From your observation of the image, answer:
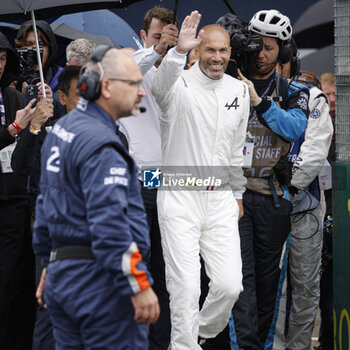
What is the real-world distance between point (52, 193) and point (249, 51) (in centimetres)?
275

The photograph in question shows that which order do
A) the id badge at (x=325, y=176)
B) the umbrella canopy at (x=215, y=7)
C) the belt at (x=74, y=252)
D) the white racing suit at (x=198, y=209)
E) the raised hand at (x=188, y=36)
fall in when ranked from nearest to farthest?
the belt at (x=74, y=252) < the raised hand at (x=188, y=36) < the white racing suit at (x=198, y=209) < the umbrella canopy at (x=215, y=7) < the id badge at (x=325, y=176)

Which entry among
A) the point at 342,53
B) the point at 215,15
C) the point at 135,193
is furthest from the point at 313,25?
the point at 135,193

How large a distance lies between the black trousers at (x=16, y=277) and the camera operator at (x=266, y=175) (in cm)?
163

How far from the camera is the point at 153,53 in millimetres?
5629

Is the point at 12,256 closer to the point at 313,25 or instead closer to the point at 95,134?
the point at 95,134

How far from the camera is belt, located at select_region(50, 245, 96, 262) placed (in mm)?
3715

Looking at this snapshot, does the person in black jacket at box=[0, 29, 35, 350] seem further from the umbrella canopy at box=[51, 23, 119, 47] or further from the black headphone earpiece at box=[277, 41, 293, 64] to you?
the umbrella canopy at box=[51, 23, 119, 47]

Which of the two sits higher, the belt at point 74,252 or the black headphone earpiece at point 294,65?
the black headphone earpiece at point 294,65

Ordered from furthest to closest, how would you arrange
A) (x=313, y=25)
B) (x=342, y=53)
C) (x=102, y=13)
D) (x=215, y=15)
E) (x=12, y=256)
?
(x=313, y=25), (x=102, y=13), (x=215, y=15), (x=12, y=256), (x=342, y=53)

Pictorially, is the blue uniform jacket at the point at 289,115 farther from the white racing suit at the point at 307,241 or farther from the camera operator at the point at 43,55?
the camera operator at the point at 43,55

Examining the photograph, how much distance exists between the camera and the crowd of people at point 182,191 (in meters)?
3.79

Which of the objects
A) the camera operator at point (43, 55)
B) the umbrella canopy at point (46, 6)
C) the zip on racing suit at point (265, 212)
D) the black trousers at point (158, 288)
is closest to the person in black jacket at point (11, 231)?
the camera operator at point (43, 55)

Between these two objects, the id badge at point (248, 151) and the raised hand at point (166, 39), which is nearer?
the raised hand at point (166, 39)

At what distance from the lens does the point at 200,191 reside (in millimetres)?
5543
